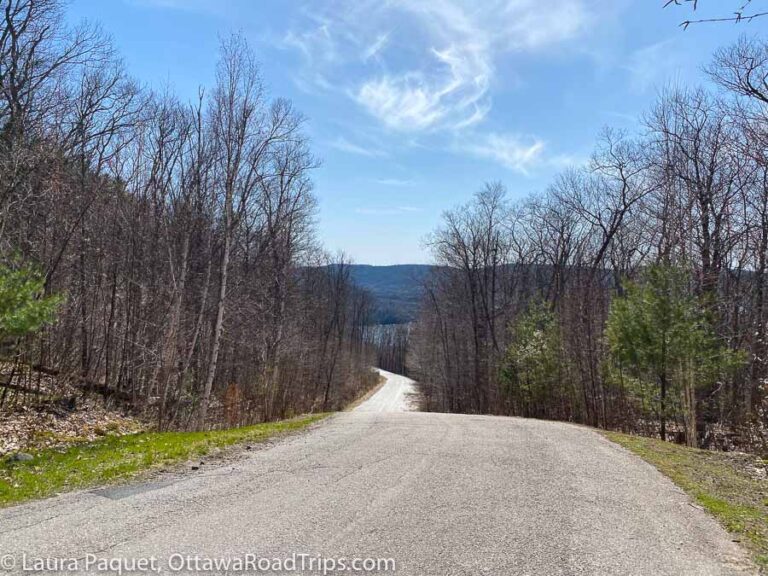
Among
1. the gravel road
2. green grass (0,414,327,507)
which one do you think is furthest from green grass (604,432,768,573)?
green grass (0,414,327,507)

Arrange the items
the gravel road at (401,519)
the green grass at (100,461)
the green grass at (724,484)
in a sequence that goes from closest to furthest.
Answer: the gravel road at (401,519), the green grass at (724,484), the green grass at (100,461)

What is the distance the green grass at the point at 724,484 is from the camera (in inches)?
198

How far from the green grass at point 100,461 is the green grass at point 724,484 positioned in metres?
6.99

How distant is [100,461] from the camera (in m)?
7.37

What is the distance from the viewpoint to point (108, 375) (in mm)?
16812

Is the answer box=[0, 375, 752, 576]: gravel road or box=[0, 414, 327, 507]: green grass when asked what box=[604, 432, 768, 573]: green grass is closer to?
box=[0, 375, 752, 576]: gravel road

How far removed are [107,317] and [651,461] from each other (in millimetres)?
18065

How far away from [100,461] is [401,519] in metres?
5.02

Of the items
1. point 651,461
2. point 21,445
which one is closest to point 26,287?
point 21,445

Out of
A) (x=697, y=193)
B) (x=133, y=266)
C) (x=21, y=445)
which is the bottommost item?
(x=21, y=445)

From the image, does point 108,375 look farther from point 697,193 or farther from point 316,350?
point 697,193

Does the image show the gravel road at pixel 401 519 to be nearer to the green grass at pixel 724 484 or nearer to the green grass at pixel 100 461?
the green grass at pixel 724 484

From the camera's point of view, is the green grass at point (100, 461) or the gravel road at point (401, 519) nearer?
the gravel road at point (401, 519)

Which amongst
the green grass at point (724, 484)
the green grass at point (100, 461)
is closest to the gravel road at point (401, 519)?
the green grass at point (724, 484)
